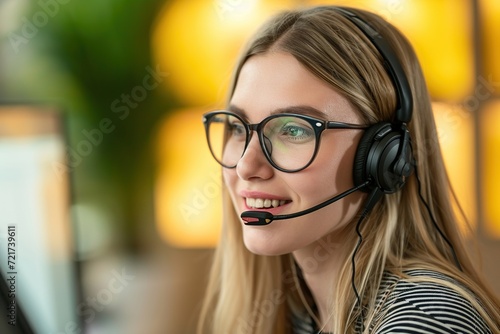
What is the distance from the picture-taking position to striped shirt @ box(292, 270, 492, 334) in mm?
861

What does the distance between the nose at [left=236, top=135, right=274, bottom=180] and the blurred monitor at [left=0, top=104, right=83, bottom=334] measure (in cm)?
72

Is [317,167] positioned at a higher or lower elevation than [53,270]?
higher

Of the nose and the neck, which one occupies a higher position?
the nose

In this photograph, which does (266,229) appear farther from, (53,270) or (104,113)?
(104,113)

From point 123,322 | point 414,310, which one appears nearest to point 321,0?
point 123,322

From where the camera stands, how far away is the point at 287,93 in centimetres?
100

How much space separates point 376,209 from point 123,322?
1244mm

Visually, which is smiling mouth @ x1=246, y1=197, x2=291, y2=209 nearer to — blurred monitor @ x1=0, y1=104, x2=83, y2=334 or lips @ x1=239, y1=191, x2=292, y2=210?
lips @ x1=239, y1=191, x2=292, y2=210

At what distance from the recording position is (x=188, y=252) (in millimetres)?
2170

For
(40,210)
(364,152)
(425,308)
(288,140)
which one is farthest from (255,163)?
(40,210)

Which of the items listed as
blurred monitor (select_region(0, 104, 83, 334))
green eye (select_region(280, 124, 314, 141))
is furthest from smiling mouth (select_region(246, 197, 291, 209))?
blurred monitor (select_region(0, 104, 83, 334))

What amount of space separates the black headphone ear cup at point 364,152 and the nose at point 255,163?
5.7 inches

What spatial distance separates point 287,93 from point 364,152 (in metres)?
0.16

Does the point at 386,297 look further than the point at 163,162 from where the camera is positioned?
No
